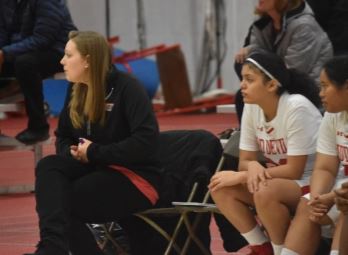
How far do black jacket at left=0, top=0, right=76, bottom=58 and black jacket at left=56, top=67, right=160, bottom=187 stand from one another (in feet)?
7.04

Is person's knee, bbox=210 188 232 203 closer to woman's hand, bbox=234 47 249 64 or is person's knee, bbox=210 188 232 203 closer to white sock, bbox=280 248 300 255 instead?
white sock, bbox=280 248 300 255

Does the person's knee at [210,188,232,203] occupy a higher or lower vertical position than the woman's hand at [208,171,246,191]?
lower

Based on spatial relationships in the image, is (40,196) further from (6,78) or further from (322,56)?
(6,78)

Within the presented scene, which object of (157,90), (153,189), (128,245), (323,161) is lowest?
(157,90)

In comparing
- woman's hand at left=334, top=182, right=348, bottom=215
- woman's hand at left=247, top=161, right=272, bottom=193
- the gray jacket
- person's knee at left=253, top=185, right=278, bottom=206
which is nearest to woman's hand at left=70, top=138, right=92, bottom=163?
woman's hand at left=247, top=161, right=272, bottom=193

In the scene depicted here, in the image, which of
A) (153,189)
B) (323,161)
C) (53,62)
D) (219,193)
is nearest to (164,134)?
(153,189)

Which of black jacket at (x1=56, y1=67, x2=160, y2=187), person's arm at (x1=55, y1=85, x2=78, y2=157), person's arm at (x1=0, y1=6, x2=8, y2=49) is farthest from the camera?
person's arm at (x1=0, y1=6, x2=8, y2=49)

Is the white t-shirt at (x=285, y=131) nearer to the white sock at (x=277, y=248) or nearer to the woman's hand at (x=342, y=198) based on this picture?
the white sock at (x=277, y=248)

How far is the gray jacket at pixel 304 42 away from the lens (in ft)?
20.5

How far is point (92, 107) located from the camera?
16.6 feet

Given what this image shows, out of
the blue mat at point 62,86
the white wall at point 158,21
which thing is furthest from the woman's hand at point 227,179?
the white wall at point 158,21

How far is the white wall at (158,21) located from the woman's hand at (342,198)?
10041mm

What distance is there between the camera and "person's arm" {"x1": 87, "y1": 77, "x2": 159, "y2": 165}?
4.95 m

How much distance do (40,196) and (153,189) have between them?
0.57 meters
